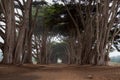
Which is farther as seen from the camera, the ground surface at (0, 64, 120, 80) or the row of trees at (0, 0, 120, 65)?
the row of trees at (0, 0, 120, 65)

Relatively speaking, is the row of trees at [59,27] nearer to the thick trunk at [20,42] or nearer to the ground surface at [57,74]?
the thick trunk at [20,42]

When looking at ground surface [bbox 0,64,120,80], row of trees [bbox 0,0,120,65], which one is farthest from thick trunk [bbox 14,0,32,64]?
ground surface [bbox 0,64,120,80]

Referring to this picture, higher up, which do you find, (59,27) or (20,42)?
(59,27)

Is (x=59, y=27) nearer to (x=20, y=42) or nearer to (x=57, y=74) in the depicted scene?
(x=20, y=42)

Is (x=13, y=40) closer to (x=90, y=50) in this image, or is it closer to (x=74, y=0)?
(x=90, y=50)

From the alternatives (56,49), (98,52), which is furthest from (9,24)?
(56,49)

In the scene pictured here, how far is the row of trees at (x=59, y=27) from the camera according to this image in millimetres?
18078

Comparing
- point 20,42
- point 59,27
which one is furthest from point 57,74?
point 59,27

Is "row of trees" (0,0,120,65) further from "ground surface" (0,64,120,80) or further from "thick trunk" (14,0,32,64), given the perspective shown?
"ground surface" (0,64,120,80)

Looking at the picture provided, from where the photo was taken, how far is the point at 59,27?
1431 inches

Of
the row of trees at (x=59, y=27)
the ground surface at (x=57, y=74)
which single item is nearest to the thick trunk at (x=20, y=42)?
the row of trees at (x=59, y=27)

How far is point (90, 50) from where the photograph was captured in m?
25.5

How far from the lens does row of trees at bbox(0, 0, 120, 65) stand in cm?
1808

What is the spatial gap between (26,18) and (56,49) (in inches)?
1751
